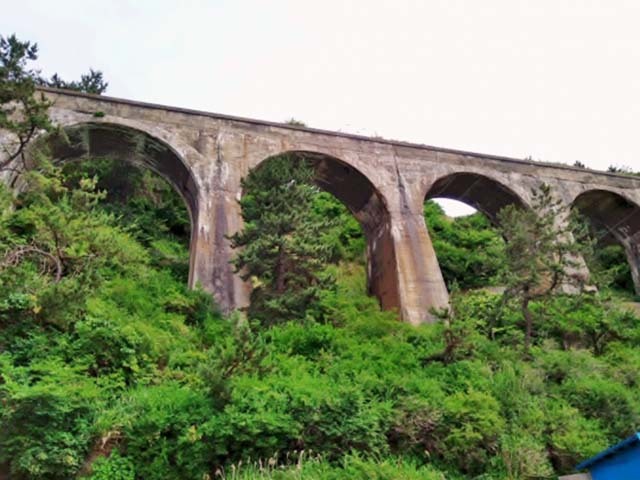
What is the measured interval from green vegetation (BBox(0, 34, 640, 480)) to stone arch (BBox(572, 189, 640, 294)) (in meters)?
7.58

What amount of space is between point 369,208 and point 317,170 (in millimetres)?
2008

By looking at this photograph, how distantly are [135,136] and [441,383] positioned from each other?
10850mm

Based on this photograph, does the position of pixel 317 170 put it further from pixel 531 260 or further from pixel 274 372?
pixel 274 372

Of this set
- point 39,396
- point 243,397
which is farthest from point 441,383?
point 39,396

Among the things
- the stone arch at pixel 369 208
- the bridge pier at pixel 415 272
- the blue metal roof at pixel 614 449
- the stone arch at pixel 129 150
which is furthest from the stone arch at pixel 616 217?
the blue metal roof at pixel 614 449

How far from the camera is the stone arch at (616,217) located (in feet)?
65.6

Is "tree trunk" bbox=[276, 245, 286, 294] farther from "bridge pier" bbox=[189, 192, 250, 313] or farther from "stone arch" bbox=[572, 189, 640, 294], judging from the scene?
"stone arch" bbox=[572, 189, 640, 294]

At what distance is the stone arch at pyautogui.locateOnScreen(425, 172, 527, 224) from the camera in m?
18.2

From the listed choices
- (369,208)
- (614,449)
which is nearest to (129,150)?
(369,208)

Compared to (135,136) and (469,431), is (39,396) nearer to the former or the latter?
(469,431)

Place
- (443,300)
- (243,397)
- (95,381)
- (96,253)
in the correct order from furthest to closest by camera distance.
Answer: (443,300), (96,253), (95,381), (243,397)

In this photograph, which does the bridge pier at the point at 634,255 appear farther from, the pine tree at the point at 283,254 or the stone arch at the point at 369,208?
the pine tree at the point at 283,254

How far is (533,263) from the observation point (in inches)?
449

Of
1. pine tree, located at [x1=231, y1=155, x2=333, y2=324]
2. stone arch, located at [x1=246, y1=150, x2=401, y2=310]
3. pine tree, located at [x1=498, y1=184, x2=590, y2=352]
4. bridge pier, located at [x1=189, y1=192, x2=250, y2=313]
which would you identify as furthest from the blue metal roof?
stone arch, located at [x1=246, y1=150, x2=401, y2=310]
